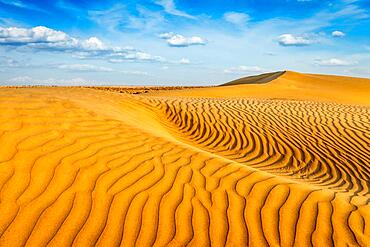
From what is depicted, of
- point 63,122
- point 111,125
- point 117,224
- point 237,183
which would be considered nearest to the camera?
point 117,224

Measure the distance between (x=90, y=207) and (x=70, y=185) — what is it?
439mm

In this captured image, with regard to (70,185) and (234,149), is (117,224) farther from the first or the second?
(234,149)

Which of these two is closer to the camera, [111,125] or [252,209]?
[252,209]

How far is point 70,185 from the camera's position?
143 inches

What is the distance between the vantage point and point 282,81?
32.9 metres

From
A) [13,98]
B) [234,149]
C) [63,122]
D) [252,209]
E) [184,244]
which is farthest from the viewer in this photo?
[234,149]

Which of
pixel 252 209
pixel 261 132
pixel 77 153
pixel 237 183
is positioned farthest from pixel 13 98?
pixel 261 132

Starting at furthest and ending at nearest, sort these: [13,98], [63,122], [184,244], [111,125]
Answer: [13,98], [111,125], [63,122], [184,244]

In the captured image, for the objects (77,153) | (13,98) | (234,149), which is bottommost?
(234,149)

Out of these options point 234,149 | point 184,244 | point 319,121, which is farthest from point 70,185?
point 319,121

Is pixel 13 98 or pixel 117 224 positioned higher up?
pixel 13 98

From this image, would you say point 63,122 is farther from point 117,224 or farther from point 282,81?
point 282,81

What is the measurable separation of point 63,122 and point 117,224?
8.88 feet

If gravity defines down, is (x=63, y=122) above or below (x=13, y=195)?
above
